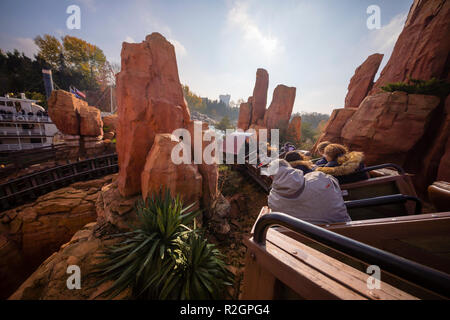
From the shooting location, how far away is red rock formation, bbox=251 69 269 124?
1862 centimetres

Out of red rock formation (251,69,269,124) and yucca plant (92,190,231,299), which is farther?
red rock formation (251,69,269,124)

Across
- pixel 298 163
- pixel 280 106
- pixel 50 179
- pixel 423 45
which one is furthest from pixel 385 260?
pixel 280 106

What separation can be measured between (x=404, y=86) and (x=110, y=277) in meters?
9.83

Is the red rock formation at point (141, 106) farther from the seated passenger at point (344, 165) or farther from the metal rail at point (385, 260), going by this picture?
the metal rail at point (385, 260)

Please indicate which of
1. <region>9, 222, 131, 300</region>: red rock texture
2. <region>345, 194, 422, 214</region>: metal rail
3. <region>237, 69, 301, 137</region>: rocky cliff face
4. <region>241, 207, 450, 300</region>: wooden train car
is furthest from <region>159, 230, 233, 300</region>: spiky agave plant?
<region>237, 69, 301, 137</region>: rocky cliff face

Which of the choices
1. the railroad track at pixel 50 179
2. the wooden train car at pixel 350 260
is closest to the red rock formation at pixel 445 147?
the wooden train car at pixel 350 260

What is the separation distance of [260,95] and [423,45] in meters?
13.5

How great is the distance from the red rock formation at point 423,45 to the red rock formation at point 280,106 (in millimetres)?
9691

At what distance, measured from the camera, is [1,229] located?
17.9ft

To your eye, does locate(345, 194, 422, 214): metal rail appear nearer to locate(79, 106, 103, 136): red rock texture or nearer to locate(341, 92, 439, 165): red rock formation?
locate(341, 92, 439, 165): red rock formation

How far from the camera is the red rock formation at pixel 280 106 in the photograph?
1714 cm

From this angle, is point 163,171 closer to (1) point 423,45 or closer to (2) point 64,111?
(2) point 64,111

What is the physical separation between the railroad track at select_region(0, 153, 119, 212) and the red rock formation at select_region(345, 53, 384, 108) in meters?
17.4
